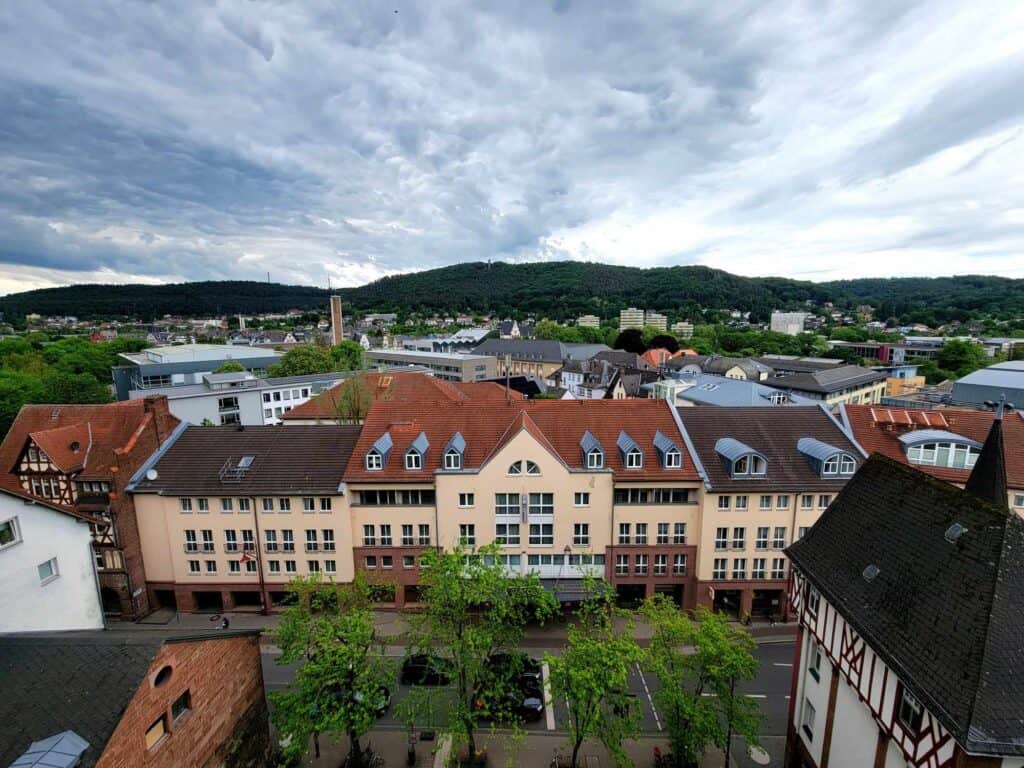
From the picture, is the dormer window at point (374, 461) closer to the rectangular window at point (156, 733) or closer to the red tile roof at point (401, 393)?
the rectangular window at point (156, 733)

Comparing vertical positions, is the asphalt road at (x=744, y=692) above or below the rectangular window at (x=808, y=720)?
below

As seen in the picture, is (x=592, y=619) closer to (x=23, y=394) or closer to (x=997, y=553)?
(x=997, y=553)

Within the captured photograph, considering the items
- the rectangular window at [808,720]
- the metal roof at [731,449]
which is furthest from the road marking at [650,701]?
the metal roof at [731,449]

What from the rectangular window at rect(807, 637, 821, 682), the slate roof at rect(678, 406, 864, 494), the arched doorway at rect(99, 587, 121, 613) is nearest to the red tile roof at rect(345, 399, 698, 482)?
the slate roof at rect(678, 406, 864, 494)

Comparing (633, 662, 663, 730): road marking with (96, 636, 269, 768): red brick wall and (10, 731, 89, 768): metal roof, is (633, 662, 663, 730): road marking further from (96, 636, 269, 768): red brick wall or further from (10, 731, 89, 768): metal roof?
(10, 731, 89, 768): metal roof

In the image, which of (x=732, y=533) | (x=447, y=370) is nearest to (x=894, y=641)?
(x=732, y=533)

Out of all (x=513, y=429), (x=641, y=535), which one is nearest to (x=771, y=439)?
(x=641, y=535)

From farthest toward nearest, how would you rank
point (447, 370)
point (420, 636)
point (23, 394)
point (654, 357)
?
point (654, 357) < point (447, 370) < point (23, 394) < point (420, 636)
